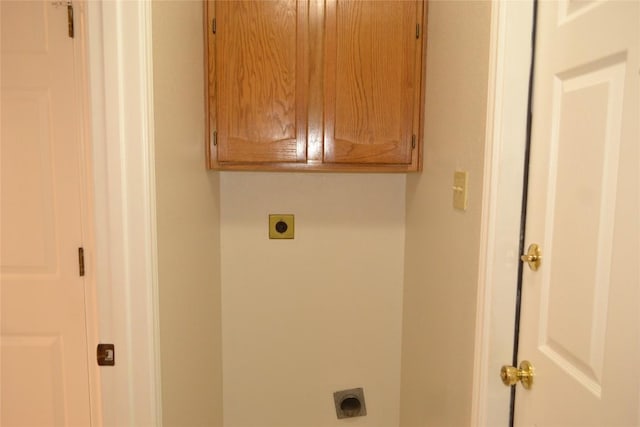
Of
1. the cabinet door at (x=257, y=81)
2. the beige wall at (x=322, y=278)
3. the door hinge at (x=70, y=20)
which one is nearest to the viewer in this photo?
the beige wall at (x=322, y=278)

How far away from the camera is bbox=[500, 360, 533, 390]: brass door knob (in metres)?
0.95

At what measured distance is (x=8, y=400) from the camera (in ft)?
4.79

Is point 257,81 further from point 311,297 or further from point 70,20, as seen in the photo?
point 311,297

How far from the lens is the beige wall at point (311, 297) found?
1.80 metres

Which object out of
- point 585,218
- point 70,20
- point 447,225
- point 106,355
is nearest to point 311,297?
point 447,225

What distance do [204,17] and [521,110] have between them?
Answer: 1161mm

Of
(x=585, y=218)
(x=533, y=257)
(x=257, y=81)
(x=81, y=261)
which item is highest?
(x=257, y=81)

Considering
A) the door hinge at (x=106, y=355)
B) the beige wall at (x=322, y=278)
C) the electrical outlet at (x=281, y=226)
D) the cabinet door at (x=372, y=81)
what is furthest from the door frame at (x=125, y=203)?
the electrical outlet at (x=281, y=226)

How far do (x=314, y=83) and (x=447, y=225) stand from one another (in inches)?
28.6

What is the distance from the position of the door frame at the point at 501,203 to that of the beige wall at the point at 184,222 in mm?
819

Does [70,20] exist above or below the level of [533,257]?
above

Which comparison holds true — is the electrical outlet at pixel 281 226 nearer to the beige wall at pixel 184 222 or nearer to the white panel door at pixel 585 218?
the beige wall at pixel 184 222

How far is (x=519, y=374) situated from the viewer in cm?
97

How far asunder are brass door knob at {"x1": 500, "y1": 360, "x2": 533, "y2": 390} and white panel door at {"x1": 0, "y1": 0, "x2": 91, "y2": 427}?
1410mm
